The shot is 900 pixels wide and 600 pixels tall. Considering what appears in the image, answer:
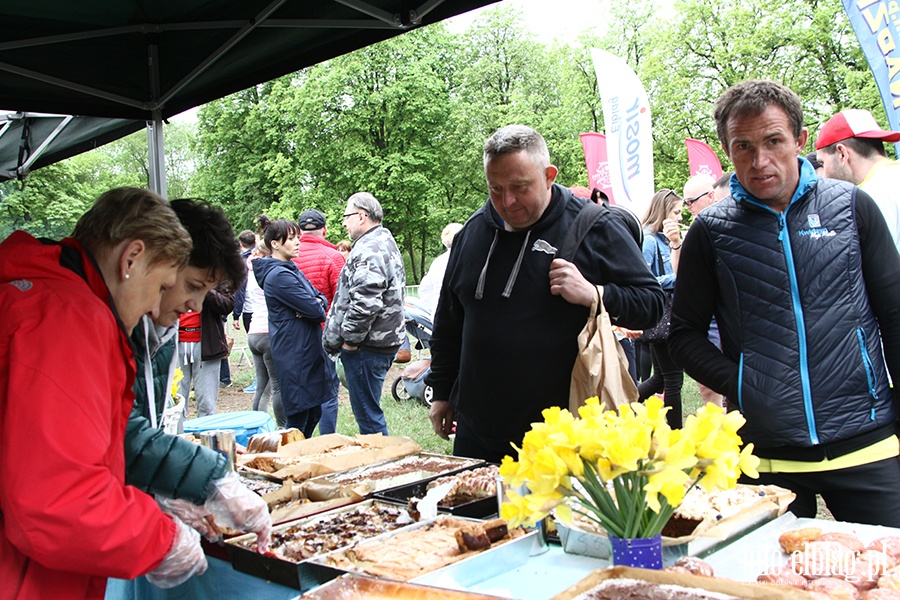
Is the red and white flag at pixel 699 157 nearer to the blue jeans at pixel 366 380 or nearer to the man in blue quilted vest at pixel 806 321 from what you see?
the blue jeans at pixel 366 380

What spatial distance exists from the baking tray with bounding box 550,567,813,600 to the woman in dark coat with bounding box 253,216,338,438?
14.9 feet

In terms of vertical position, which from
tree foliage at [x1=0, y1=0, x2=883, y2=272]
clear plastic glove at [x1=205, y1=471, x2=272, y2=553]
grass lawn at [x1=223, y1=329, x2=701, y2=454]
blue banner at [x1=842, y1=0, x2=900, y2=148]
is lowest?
grass lawn at [x1=223, y1=329, x2=701, y2=454]

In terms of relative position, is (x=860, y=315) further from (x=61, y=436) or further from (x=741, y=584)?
(x=61, y=436)

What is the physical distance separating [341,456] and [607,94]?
1095cm

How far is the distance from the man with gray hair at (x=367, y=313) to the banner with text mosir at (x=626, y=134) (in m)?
7.46

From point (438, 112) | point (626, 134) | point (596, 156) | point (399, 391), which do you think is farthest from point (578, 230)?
point (438, 112)

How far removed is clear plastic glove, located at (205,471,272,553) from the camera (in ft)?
6.49

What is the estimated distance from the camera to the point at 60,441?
145 cm

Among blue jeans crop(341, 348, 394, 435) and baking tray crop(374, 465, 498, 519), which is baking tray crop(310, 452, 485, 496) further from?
blue jeans crop(341, 348, 394, 435)

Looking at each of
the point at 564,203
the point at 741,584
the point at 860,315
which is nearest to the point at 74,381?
the point at 741,584

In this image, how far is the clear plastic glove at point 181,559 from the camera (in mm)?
1739

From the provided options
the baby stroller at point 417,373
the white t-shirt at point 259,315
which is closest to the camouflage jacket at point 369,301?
the white t-shirt at point 259,315

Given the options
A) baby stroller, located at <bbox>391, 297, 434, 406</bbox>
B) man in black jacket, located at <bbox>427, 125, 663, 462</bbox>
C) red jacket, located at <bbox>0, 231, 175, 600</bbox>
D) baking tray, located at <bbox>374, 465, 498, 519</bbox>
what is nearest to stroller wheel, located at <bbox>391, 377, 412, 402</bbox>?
baby stroller, located at <bbox>391, 297, 434, 406</bbox>

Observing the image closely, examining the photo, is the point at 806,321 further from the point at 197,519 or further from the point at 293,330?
the point at 293,330
